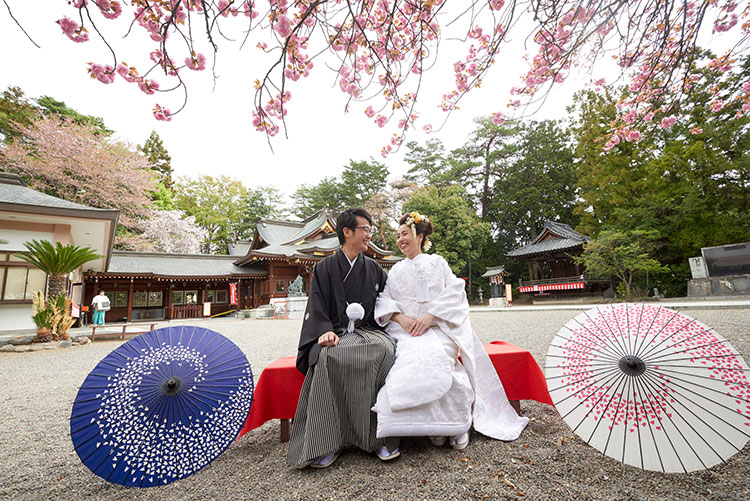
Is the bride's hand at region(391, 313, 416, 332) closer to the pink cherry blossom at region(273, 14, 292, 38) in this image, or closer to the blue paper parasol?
the blue paper parasol

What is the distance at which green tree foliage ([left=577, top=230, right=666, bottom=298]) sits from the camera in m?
13.8

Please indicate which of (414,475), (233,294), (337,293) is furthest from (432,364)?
(233,294)

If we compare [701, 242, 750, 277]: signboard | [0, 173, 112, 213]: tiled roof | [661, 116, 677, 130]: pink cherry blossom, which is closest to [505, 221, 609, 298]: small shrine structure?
[701, 242, 750, 277]: signboard

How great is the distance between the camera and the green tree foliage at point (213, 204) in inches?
933

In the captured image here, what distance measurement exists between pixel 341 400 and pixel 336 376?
14 cm

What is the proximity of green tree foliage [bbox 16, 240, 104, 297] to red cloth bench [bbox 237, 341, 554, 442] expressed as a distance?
7553 millimetres

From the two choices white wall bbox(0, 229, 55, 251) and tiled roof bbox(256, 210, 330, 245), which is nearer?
white wall bbox(0, 229, 55, 251)

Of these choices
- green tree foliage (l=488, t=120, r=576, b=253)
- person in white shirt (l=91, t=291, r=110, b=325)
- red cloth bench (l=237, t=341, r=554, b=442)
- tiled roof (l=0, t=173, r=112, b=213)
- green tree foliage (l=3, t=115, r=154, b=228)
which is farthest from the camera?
green tree foliage (l=488, t=120, r=576, b=253)

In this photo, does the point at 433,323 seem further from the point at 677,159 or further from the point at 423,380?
the point at 677,159

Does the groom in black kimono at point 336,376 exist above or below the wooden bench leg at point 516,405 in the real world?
above

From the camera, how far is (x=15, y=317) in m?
7.93

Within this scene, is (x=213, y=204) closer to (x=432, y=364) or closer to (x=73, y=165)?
(x=73, y=165)

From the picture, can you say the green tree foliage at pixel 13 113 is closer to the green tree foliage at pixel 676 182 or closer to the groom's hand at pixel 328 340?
the groom's hand at pixel 328 340

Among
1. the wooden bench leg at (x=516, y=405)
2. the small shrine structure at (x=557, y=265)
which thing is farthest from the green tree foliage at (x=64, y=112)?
the small shrine structure at (x=557, y=265)
